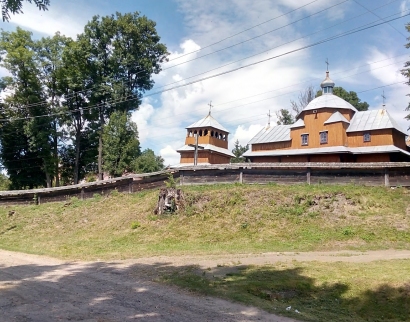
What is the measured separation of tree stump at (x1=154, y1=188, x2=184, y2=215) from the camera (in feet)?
59.6

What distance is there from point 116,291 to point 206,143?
32.5 m

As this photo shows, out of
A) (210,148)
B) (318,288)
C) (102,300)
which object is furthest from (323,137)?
(102,300)

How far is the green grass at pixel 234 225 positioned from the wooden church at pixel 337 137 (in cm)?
1357

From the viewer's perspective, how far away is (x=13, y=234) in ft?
65.8

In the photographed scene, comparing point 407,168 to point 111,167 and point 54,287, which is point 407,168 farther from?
point 111,167

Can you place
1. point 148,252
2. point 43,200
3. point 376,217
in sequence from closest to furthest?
1. point 148,252
2. point 376,217
3. point 43,200

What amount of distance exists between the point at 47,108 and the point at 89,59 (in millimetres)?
6777

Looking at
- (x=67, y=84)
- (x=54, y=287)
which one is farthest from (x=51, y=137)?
(x=54, y=287)

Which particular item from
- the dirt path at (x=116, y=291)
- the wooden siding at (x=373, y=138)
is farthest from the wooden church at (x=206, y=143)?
the dirt path at (x=116, y=291)

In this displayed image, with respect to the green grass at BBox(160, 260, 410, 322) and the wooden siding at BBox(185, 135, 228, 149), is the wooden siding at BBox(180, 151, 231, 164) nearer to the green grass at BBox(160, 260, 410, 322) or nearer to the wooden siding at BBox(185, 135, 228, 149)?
the wooden siding at BBox(185, 135, 228, 149)

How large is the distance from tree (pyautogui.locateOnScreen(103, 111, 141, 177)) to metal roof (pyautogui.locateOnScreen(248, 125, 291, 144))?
12.6 m

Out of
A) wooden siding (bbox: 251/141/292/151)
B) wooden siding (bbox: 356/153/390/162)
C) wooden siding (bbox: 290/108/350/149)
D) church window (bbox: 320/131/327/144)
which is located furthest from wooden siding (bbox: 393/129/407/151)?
wooden siding (bbox: 251/141/292/151)

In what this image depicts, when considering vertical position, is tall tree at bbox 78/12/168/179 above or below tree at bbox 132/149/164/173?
above

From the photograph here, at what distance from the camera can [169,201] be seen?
18.2 m
